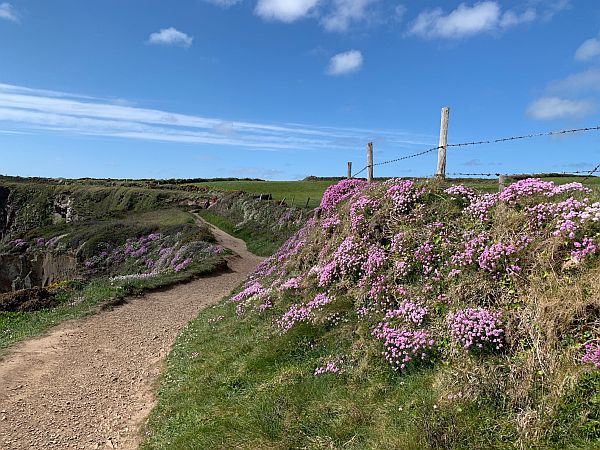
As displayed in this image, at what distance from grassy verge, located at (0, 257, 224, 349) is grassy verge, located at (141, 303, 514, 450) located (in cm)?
773

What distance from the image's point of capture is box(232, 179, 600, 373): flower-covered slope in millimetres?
6562

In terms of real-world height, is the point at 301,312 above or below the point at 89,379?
above

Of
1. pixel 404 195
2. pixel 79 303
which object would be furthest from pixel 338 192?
pixel 79 303

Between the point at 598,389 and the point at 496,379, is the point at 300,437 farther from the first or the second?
the point at 598,389

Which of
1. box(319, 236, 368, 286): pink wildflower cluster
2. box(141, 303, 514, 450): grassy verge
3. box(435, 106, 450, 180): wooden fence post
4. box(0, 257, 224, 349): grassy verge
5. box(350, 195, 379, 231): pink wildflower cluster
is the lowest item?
box(0, 257, 224, 349): grassy verge

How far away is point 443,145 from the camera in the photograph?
1125 cm

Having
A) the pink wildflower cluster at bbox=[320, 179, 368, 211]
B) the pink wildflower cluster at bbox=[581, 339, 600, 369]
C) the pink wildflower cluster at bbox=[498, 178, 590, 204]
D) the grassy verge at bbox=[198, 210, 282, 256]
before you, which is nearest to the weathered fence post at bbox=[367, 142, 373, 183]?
the pink wildflower cluster at bbox=[320, 179, 368, 211]

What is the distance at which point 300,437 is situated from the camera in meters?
6.41

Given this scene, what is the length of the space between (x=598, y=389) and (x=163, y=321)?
15290mm

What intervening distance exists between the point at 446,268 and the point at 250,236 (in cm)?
3121

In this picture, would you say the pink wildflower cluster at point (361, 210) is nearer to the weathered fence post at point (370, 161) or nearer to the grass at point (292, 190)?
the weathered fence post at point (370, 161)

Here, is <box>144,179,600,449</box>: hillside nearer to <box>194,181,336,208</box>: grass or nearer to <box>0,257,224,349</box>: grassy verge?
<box>0,257,224,349</box>: grassy verge

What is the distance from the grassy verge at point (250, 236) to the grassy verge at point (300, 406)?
22186 millimetres

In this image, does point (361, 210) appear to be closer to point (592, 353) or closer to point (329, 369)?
point (329, 369)
